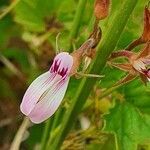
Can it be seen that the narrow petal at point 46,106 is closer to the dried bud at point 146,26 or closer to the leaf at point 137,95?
the dried bud at point 146,26

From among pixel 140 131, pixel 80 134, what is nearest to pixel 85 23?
pixel 80 134

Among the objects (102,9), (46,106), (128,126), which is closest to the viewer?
(46,106)

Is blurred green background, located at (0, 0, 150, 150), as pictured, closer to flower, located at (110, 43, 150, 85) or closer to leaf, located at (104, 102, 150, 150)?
leaf, located at (104, 102, 150, 150)

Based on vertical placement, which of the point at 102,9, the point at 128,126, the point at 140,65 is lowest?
the point at 128,126

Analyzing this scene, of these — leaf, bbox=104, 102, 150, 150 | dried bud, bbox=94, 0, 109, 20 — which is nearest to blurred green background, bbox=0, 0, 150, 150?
leaf, bbox=104, 102, 150, 150

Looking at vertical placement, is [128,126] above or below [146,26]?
below

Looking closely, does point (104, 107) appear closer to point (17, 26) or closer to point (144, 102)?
point (144, 102)

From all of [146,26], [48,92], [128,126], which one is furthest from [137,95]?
[48,92]

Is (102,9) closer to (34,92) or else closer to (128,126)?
(34,92)
